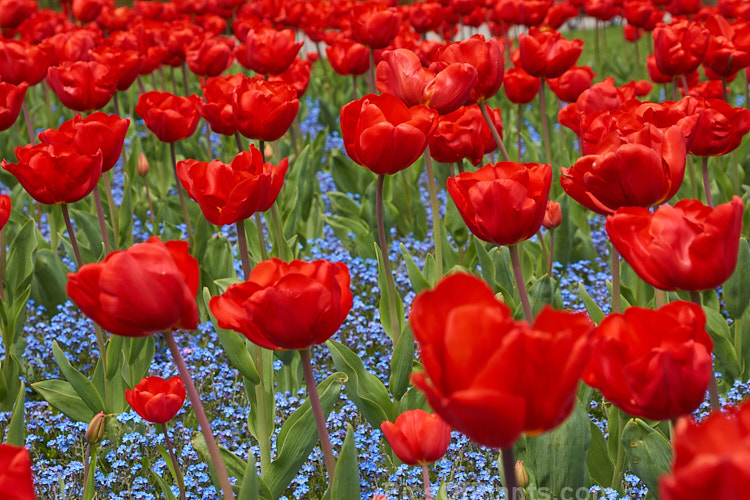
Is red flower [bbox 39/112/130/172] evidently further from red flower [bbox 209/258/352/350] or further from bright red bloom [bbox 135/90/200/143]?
red flower [bbox 209/258/352/350]

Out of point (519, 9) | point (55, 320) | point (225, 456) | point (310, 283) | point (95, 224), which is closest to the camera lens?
point (310, 283)

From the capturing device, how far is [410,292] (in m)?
3.74

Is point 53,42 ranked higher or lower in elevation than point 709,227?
higher

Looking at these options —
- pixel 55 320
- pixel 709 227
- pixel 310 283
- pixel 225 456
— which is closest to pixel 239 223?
pixel 225 456

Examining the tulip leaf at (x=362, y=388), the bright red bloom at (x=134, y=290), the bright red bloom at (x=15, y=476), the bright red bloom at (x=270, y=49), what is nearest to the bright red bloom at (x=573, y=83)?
the bright red bloom at (x=270, y=49)

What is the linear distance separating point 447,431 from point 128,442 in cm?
132

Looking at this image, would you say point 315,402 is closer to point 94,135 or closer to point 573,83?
point 94,135

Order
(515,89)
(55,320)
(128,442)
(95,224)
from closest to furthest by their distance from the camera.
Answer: (128,442)
(55,320)
(95,224)
(515,89)

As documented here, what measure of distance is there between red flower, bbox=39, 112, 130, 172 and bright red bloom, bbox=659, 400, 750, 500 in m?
2.03

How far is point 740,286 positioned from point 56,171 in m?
2.16

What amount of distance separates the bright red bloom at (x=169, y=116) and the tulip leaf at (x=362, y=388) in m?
1.46

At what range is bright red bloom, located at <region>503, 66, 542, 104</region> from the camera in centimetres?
394

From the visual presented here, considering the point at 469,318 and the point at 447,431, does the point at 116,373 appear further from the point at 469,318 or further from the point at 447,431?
the point at 469,318

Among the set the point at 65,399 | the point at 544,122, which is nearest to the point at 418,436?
the point at 65,399
